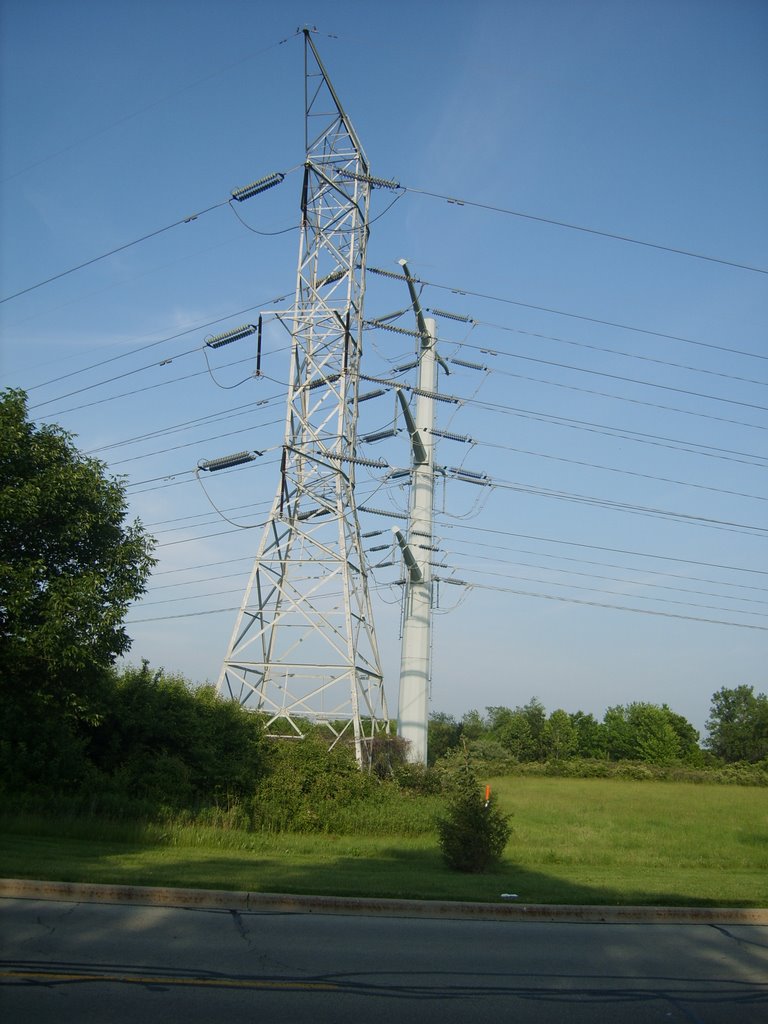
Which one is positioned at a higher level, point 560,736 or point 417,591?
point 417,591

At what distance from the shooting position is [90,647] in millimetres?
18859

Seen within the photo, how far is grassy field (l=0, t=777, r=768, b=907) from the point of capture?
13336 millimetres

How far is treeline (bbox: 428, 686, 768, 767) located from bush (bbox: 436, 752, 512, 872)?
76.8m

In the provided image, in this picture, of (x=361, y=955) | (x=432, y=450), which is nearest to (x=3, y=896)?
(x=361, y=955)

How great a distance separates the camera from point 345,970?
8.41 metres

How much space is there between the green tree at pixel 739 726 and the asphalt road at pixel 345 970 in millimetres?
108292

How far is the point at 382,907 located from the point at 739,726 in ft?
393

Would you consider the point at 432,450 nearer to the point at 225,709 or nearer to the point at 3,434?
the point at 225,709

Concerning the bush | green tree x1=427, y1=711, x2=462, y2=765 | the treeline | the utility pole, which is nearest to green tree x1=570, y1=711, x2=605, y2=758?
the treeline

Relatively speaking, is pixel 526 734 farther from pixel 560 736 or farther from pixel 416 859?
pixel 416 859

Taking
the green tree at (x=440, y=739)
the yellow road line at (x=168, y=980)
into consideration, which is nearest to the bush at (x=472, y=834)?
the yellow road line at (x=168, y=980)

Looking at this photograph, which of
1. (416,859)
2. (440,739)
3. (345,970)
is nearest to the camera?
(345,970)

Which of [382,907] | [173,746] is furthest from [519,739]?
[382,907]

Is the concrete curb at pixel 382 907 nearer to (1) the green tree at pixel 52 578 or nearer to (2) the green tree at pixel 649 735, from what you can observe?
(1) the green tree at pixel 52 578
